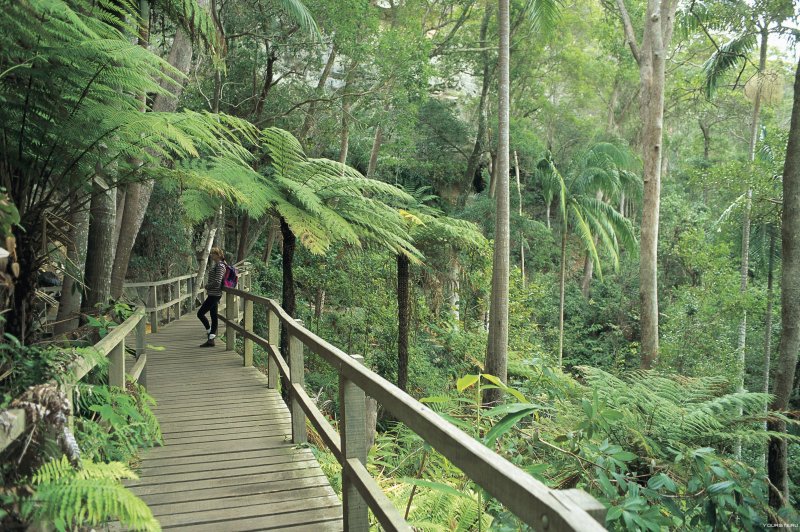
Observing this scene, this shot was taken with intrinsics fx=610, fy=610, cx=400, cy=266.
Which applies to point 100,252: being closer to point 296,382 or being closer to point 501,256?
point 296,382

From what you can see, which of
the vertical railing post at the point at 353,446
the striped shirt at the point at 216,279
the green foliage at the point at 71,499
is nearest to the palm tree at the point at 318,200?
the striped shirt at the point at 216,279

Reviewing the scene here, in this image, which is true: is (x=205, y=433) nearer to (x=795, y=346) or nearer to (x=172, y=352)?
(x=172, y=352)

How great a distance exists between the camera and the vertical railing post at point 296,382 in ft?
15.5

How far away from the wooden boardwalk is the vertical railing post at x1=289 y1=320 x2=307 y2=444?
118 mm

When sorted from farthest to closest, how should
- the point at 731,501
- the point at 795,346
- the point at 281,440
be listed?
the point at 795,346 → the point at 281,440 → the point at 731,501

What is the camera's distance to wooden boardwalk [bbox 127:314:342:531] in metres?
3.51

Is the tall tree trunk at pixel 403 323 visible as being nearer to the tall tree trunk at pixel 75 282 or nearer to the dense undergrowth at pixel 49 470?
the tall tree trunk at pixel 75 282

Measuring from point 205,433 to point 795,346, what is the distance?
8.68m

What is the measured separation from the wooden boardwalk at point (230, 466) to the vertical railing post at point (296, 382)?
0.39 feet

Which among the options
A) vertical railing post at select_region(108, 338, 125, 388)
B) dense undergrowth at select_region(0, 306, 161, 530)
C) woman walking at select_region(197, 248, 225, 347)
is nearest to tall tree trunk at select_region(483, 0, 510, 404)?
woman walking at select_region(197, 248, 225, 347)

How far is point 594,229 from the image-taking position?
23.3 meters

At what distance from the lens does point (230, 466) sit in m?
4.42

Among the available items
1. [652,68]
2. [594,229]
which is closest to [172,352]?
[652,68]

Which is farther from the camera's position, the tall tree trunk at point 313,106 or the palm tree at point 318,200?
the tall tree trunk at point 313,106
